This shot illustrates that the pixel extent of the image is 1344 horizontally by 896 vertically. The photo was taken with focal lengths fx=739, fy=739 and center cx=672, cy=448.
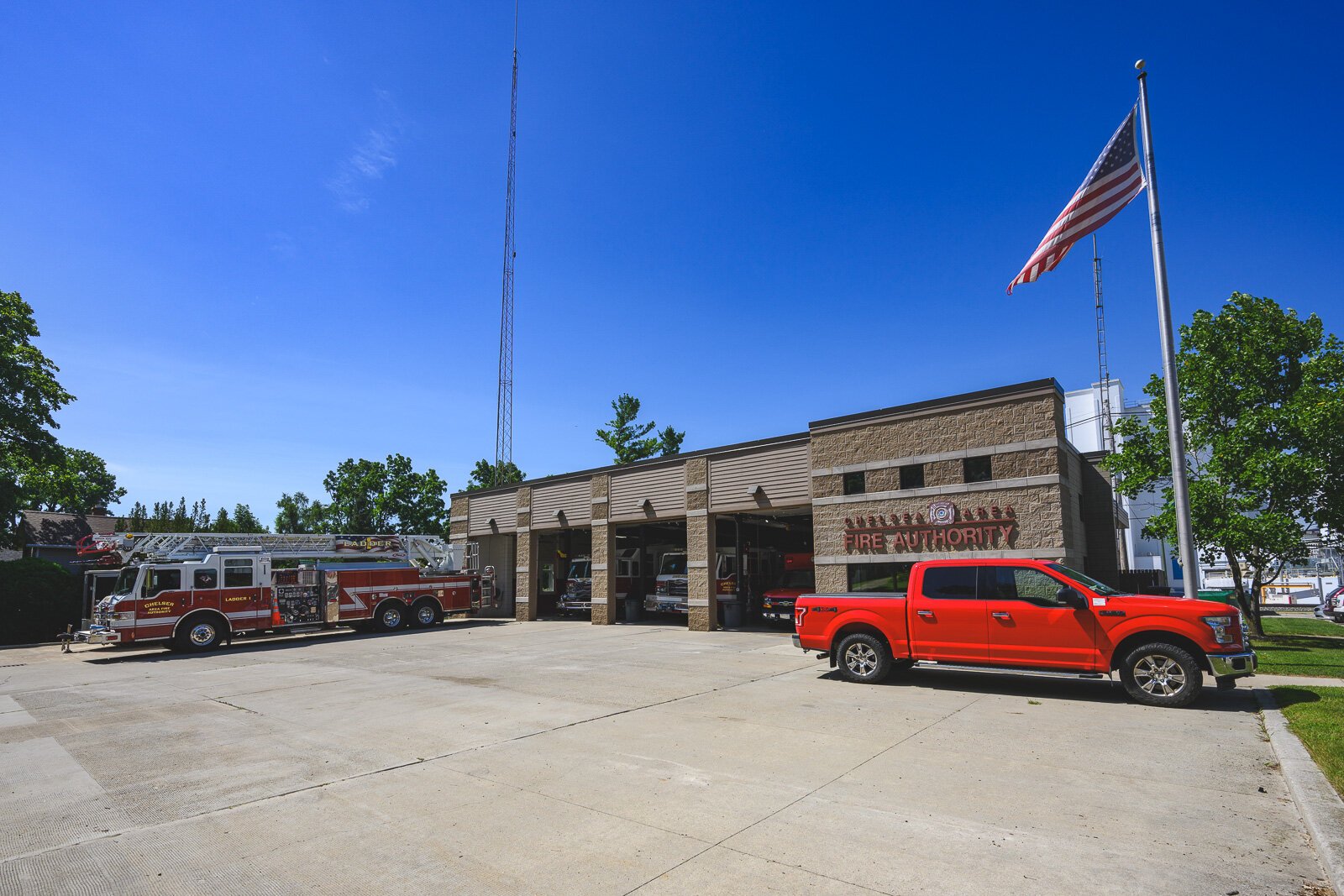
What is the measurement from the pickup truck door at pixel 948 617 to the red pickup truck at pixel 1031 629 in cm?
1

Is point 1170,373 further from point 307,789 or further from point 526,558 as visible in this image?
point 526,558

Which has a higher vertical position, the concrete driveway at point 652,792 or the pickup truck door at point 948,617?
the pickup truck door at point 948,617

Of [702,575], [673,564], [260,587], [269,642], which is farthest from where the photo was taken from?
[673,564]

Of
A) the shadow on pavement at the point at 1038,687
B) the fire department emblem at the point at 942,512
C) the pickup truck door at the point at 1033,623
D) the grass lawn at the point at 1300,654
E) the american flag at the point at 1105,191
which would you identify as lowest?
the grass lawn at the point at 1300,654

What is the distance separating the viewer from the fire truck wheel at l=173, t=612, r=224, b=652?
20.3 m

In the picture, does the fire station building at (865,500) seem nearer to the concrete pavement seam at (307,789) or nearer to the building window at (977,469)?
the building window at (977,469)

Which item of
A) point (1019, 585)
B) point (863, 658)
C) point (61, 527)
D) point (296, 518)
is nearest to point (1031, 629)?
point (1019, 585)

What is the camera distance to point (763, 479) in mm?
22812

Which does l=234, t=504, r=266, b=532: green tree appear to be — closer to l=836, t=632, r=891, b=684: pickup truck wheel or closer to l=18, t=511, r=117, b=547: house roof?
l=18, t=511, r=117, b=547: house roof

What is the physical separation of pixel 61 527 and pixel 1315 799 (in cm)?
5938

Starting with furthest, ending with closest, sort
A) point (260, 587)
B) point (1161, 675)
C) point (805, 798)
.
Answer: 1. point (260, 587)
2. point (1161, 675)
3. point (805, 798)

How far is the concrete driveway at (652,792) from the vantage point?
4.79 m

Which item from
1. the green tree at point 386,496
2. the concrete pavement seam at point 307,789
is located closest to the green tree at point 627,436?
the green tree at point 386,496

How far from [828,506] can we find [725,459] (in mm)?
4463
